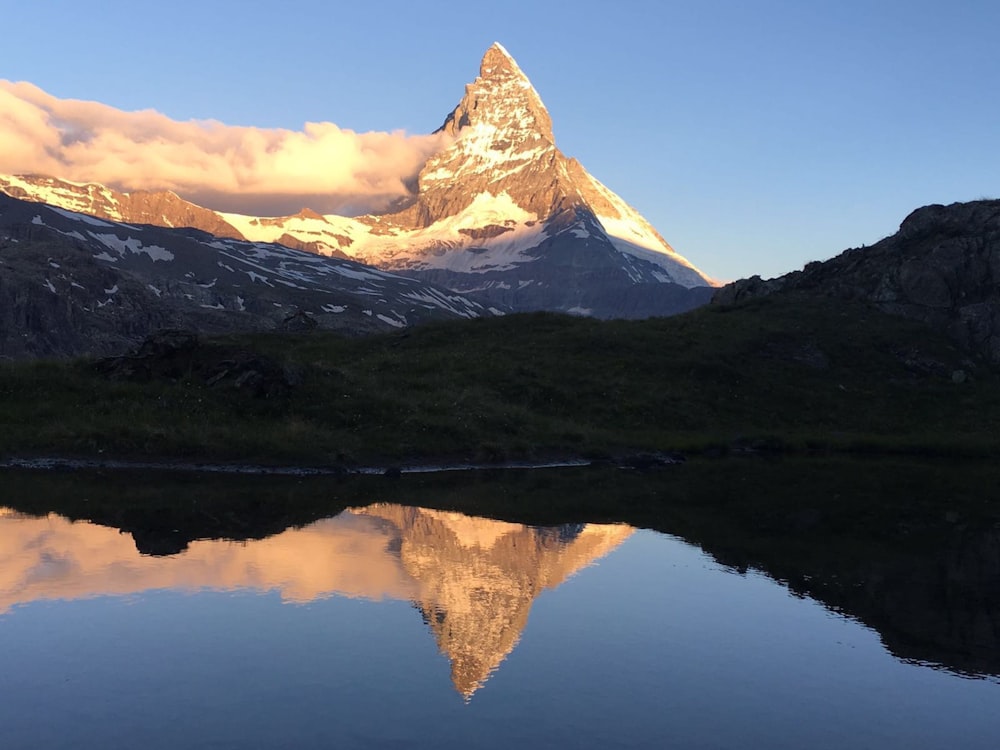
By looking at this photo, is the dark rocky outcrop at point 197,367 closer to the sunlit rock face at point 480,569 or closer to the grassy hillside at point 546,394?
the grassy hillside at point 546,394

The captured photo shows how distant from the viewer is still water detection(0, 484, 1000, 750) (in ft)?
44.6

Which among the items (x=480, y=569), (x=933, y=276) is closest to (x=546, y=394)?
(x=480, y=569)

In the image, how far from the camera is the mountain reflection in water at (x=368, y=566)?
19266 millimetres

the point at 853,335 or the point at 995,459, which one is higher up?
the point at 853,335

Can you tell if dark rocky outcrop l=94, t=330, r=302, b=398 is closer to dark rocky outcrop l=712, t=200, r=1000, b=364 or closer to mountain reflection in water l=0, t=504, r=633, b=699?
mountain reflection in water l=0, t=504, r=633, b=699

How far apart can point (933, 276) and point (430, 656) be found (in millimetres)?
72349

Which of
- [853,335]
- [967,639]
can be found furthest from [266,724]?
[853,335]

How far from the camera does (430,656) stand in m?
16.8

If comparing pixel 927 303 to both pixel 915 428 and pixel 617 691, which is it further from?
pixel 617 691

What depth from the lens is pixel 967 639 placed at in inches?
754

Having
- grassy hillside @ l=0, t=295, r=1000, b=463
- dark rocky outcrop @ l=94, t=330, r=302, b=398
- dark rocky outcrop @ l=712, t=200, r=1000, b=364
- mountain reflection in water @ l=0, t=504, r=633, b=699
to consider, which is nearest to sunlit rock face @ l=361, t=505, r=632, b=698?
mountain reflection in water @ l=0, t=504, r=633, b=699

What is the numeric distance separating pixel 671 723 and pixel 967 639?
8924mm

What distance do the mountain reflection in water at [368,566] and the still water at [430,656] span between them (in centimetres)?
9

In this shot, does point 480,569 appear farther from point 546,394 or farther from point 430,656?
point 546,394
